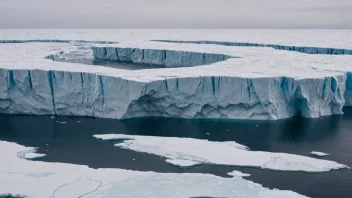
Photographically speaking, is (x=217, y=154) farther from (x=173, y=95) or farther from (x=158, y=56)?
(x=158, y=56)

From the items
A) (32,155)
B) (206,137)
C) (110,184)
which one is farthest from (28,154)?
(206,137)

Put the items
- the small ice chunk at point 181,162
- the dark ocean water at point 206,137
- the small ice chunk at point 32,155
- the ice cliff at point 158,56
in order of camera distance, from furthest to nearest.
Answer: the ice cliff at point 158,56
the small ice chunk at point 32,155
the small ice chunk at point 181,162
the dark ocean water at point 206,137

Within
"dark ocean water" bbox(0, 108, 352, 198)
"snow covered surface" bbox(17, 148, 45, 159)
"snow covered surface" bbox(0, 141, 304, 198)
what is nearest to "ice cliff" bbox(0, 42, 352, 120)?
"dark ocean water" bbox(0, 108, 352, 198)

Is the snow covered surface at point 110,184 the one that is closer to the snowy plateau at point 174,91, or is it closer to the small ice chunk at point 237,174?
the small ice chunk at point 237,174

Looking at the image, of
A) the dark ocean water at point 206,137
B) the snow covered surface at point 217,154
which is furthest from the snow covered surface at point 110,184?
the snow covered surface at point 217,154

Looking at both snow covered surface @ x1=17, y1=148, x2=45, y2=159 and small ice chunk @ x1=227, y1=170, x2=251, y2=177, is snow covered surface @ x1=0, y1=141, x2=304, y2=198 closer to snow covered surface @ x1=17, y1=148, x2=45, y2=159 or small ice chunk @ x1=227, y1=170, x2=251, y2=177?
small ice chunk @ x1=227, y1=170, x2=251, y2=177
